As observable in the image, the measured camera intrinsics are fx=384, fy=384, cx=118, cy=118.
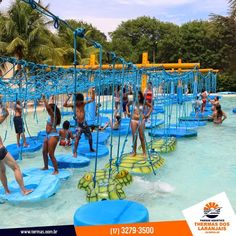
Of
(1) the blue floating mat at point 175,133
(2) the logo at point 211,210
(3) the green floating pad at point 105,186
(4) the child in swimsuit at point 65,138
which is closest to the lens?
(2) the logo at point 211,210

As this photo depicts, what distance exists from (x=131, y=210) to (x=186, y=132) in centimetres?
842

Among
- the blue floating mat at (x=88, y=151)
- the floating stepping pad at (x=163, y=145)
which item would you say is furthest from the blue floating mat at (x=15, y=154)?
the floating stepping pad at (x=163, y=145)

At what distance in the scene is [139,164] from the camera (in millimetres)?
8469

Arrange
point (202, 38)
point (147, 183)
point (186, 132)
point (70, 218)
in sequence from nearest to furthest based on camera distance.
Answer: point (70, 218), point (147, 183), point (186, 132), point (202, 38)

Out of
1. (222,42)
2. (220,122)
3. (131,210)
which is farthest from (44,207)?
(222,42)

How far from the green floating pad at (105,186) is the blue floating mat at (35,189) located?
679mm

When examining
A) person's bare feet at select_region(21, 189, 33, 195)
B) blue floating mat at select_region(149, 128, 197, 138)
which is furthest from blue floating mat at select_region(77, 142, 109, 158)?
person's bare feet at select_region(21, 189, 33, 195)

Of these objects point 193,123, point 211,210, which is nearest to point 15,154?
point 211,210

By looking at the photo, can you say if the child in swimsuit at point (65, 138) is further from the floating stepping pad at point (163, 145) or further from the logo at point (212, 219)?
the logo at point (212, 219)

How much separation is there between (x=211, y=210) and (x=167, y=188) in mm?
2982

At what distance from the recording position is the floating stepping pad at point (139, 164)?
27.0ft

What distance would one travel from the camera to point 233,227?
14.9 ft

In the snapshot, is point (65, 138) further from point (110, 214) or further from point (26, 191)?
point (110, 214)

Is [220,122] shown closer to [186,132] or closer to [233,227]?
[186,132]
